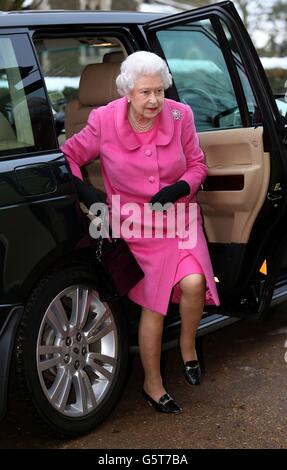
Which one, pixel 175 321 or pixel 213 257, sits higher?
pixel 213 257

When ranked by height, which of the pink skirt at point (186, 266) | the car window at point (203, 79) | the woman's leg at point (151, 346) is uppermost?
the car window at point (203, 79)

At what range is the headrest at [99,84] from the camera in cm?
412

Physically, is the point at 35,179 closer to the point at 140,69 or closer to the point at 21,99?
the point at 21,99

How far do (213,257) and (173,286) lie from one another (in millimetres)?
442

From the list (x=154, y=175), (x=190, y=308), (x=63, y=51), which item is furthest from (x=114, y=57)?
(x=63, y=51)

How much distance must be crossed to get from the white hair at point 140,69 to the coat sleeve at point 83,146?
217 millimetres

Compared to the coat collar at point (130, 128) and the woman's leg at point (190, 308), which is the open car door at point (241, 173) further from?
the coat collar at point (130, 128)

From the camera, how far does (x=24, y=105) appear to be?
3.20 metres

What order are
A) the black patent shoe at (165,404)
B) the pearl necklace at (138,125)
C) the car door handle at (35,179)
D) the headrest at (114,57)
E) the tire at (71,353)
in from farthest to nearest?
the headrest at (114,57), the black patent shoe at (165,404), the pearl necklace at (138,125), the tire at (71,353), the car door handle at (35,179)

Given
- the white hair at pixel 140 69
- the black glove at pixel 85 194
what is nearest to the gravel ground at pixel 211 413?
the black glove at pixel 85 194

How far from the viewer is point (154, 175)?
345 centimetres
